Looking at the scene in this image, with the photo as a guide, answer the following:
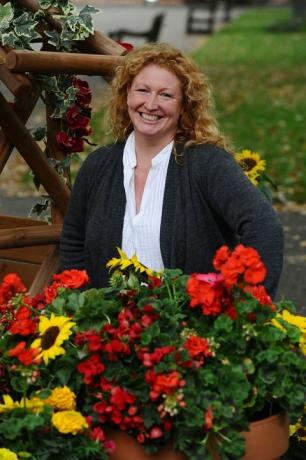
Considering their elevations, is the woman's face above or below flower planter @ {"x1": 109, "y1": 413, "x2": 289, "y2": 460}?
above

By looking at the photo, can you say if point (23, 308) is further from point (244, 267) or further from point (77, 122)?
point (77, 122)

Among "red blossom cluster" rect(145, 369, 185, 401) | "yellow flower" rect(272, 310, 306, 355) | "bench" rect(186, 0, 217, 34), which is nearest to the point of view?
"red blossom cluster" rect(145, 369, 185, 401)

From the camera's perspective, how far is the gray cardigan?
3268 millimetres

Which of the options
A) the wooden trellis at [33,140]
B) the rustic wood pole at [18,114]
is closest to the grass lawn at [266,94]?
the wooden trellis at [33,140]

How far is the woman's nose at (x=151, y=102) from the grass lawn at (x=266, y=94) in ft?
17.3

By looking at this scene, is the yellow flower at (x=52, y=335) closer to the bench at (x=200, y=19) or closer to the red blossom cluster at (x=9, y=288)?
the red blossom cluster at (x=9, y=288)

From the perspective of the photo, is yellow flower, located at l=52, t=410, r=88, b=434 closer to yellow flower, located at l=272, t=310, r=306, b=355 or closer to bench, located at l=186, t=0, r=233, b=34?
yellow flower, located at l=272, t=310, r=306, b=355

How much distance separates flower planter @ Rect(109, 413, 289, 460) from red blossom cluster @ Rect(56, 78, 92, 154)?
55.2 inches

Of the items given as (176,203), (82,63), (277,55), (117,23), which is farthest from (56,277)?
(117,23)

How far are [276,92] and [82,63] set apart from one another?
43.0ft

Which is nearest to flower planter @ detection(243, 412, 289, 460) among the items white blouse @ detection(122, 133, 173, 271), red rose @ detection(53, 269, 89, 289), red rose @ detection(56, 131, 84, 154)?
red rose @ detection(53, 269, 89, 289)

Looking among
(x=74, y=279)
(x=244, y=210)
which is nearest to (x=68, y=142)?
(x=244, y=210)

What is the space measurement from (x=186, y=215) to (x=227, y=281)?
0.76 metres

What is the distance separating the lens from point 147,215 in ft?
11.6
